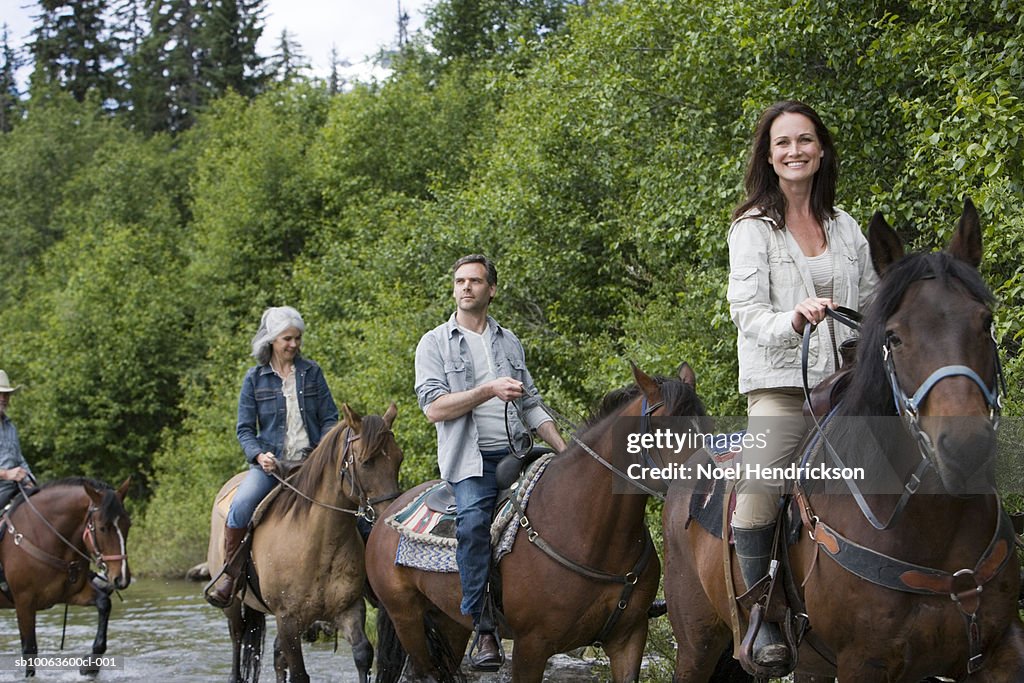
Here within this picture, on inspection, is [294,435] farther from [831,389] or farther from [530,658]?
[831,389]

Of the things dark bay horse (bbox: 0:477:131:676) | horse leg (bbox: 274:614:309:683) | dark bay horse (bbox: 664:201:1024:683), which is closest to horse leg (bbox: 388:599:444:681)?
horse leg (bbox: 274:614:309:683)

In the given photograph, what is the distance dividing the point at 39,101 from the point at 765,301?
177 feet

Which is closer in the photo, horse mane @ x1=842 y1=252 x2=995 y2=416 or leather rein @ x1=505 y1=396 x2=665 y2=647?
horse mane @ x1=842 y1=252 x2=995 y2=416

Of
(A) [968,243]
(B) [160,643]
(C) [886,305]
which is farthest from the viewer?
(B) [160,643]

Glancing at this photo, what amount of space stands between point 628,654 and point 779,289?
107 inches

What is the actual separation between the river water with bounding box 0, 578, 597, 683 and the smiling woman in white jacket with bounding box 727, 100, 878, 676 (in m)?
5.63

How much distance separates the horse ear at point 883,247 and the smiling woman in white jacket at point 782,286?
0.51 meters

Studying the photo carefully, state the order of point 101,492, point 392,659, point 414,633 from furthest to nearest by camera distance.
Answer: point 101,492 → point 392,659 → point 414,633

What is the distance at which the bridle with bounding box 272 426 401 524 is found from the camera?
848 cm

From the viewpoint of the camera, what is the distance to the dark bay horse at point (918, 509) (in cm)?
363

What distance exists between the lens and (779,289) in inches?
182

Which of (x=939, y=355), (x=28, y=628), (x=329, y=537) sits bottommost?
(x=28, y=628)

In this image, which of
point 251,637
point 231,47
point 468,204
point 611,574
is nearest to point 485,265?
point 611,574

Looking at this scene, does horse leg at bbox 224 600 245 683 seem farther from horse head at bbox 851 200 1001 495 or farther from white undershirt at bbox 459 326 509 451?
horse head at bbox 851 200 1001 495
